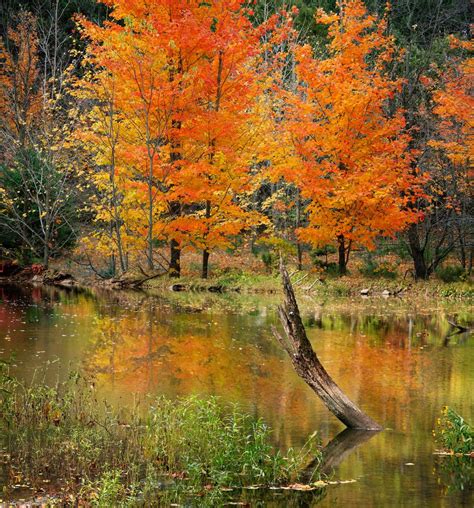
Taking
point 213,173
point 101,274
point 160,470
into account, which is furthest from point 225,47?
point 160,470

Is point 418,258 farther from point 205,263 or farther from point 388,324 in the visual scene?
point 388,324

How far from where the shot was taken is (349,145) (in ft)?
86.9

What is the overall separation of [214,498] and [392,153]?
20090mm

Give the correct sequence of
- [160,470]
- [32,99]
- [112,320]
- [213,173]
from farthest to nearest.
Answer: [32,99]
[213,173]
[112,320]
[160,470]

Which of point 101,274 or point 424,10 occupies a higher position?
point 424,10

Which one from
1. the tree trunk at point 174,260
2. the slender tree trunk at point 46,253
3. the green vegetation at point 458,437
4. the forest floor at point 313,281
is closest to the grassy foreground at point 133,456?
the green vegetation at point 458,437

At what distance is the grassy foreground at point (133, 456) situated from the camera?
25.9 feet

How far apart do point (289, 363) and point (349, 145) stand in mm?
12559

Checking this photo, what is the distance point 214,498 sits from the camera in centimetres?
780

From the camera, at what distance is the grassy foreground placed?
7887 mm

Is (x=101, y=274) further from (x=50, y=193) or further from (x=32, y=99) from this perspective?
(x=32, y=99)

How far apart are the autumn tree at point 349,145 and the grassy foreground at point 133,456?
16.8 meters

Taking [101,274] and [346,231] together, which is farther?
[101,274]

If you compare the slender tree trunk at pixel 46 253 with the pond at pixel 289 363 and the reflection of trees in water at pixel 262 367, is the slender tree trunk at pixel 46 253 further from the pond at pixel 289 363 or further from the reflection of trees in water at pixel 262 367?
the reflection of trees in water at pixel 262 367
